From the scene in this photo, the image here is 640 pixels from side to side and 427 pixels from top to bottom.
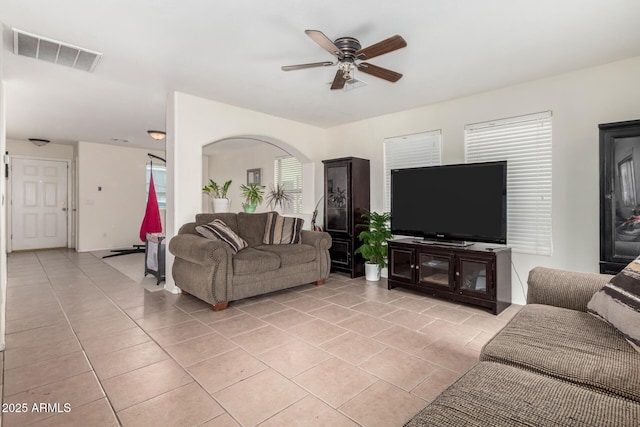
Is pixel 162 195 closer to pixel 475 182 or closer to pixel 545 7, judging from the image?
pixel 475 182

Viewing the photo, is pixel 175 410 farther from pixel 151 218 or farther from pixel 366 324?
pixel 151 218

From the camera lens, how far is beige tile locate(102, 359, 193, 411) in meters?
1.83

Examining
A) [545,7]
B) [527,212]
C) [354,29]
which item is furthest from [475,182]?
[354,29]

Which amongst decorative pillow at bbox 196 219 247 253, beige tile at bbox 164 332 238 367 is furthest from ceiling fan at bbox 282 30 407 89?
beige tile at bbox 164 332 238 367

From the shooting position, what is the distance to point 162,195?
27.8 ft

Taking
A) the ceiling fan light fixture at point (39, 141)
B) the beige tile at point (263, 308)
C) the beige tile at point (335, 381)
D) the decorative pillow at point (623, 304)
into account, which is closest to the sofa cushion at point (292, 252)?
the beige tile at point (263, 308)

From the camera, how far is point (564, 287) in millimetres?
1917

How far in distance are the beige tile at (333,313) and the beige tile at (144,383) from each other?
137 cm

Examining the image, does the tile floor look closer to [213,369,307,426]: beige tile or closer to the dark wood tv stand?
[213,369,307,426]: beige tile

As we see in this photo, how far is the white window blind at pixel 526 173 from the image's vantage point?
3453mm

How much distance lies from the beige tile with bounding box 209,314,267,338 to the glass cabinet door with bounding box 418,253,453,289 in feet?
6.36

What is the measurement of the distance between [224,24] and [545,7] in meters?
2.24

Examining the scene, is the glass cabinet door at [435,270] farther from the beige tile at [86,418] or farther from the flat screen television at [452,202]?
the beige tile at [86,418]

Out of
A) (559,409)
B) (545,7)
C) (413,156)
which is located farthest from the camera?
(413,156)
